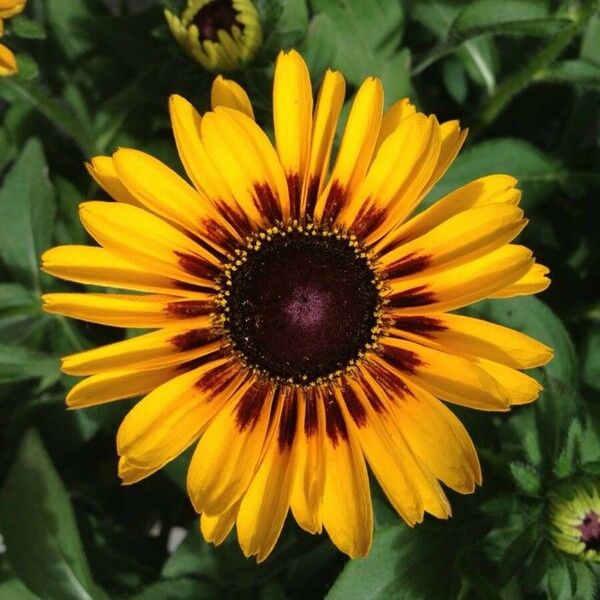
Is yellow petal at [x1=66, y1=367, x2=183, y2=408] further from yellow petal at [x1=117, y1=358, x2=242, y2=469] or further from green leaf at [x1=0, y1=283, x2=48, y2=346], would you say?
green leaf at [x1=0, y1=283, x2=48, y2=346]

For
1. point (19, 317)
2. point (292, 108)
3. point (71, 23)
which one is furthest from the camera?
point (71, 23)

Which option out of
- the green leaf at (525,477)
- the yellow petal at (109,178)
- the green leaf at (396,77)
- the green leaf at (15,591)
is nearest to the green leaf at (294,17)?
the green leaf at (396,77)

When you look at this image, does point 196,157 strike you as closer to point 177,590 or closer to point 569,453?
point 569,453

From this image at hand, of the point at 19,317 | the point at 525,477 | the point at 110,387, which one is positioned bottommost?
the point at 525,477

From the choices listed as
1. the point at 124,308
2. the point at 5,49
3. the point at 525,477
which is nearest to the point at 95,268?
the point at 124,308

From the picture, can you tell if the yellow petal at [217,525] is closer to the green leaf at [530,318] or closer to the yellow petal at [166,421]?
the yellow petal at [166,421]

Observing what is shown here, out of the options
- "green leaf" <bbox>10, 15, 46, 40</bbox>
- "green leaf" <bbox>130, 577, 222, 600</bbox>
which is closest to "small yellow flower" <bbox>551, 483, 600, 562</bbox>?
"green leaf" <bbox>130, 577, 222, 600</bbox>
